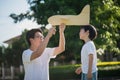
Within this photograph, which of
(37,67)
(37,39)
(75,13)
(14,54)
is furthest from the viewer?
(14,54)

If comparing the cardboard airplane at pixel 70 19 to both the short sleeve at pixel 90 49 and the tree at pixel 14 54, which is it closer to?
the short sleeve at pixel 90 49

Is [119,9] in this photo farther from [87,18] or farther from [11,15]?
[87,18]

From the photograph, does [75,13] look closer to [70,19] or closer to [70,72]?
[70,72]

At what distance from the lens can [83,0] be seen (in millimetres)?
22766

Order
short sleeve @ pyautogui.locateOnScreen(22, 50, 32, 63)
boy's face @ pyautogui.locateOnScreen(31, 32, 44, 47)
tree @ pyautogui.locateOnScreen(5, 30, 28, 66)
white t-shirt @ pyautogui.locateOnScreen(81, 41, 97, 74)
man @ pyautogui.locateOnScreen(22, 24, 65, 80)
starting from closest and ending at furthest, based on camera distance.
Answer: man @ pyautogui.locateOnScreen(22, 24, 65, 80)
short sleeve @ pyautogui.locateOnScreen(22, 50, 32, 63)
boy's face @ pyautogui.locateOnScreen(31, 32, 44, 47)
white t-shirt @ pyautogui.locateOnScreen(81, 41, 97, 74)
tree @ pyautogui.locateOnScreen(5, 30, 28, 66)

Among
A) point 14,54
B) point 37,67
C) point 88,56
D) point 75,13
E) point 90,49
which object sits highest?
point 75,13

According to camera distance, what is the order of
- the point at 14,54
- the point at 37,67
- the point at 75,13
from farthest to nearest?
the point at 14,54 < the point at 75,13 < the point at 37,67

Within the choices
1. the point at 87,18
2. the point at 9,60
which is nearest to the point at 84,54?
the point at 87,18

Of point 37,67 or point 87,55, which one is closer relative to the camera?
point 37,67

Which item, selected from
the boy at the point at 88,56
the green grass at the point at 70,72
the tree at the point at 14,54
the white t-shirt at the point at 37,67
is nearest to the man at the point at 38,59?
the white t-shirt at the point at 37,67

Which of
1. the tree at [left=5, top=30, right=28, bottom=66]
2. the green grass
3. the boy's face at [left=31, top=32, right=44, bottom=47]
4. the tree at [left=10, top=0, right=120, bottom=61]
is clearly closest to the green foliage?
the tree at [left=5, top=30, right=28, bottom=66]

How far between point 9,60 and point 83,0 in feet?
50.5

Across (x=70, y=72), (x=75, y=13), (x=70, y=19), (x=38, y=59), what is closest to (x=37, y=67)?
(x=38, y=59)

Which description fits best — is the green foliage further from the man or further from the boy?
the man
